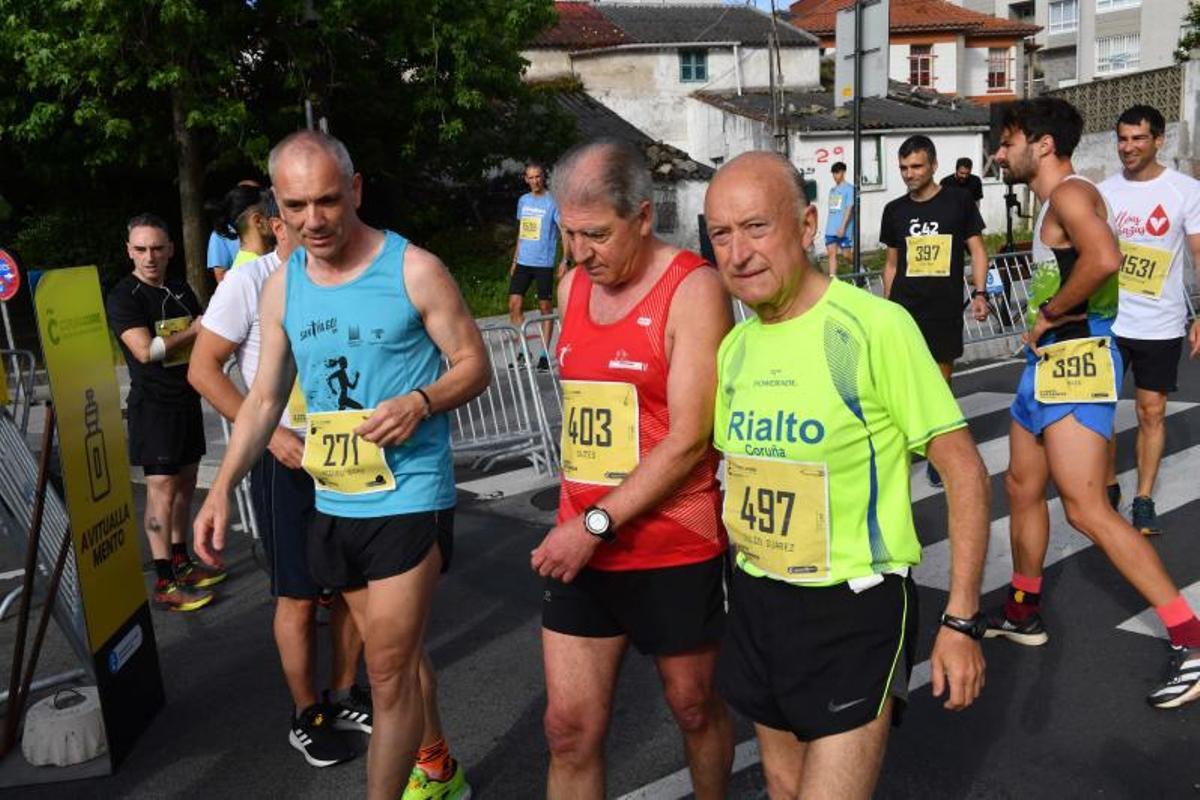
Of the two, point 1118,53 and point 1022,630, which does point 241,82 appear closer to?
point 1022,630

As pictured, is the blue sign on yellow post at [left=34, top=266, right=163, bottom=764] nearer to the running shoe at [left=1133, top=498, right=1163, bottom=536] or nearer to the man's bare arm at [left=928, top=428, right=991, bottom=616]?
the man's bare arm at [left=928, top=428, right=991, bottom=616]

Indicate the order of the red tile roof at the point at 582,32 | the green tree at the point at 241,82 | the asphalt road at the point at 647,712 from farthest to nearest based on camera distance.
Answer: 1. the red tile roof at the point at 582,32
2. the green tree at the point at 241,82
3. the asphalt road at the point at 647,712

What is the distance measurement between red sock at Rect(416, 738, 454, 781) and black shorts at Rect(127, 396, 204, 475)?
274 cm

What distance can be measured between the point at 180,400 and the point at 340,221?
3013mm

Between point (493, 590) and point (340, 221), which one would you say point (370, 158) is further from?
point (340, 221)

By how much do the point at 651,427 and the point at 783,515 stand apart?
506mm

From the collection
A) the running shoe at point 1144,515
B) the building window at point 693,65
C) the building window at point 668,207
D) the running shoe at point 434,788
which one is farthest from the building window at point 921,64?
the running shoe at point 434,788

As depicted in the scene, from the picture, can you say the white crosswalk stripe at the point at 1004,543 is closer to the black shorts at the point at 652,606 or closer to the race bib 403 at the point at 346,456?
the black shorts at the point at 652,606

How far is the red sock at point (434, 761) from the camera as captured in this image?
3.55 meters

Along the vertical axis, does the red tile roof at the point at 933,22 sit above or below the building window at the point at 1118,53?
above

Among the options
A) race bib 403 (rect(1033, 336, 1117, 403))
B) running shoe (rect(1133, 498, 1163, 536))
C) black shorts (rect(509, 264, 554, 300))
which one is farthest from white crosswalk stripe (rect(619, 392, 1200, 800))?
black shorts (rect(509, 264, 554, 300))

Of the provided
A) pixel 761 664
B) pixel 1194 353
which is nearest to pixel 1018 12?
pixel 1194 353

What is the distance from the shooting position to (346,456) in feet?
10.3

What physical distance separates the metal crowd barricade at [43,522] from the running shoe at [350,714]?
0.86 metres
